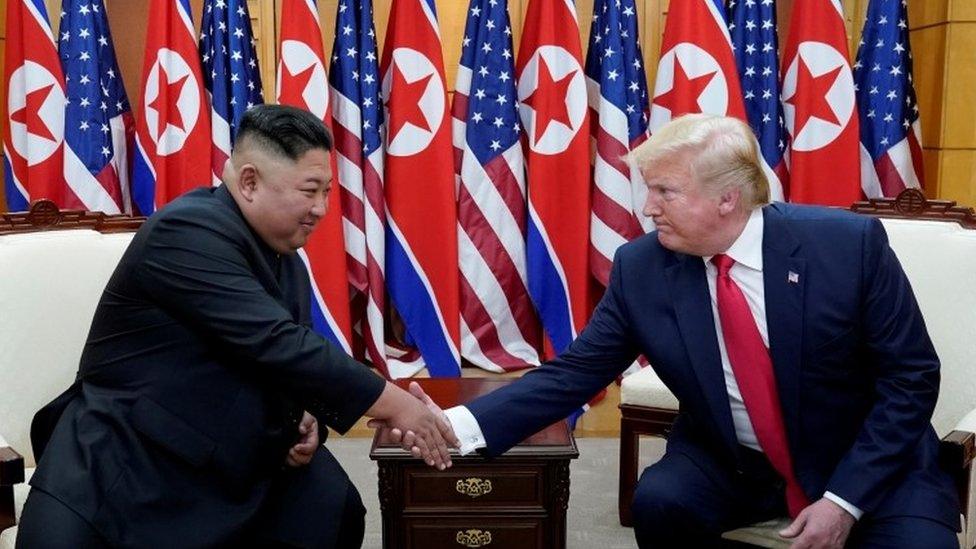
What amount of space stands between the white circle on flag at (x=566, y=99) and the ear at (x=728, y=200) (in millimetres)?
2253

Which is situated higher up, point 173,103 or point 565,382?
point 173,103

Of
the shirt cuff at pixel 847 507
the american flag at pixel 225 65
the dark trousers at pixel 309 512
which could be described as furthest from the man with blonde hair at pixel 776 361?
the american flag at pixel 225 65

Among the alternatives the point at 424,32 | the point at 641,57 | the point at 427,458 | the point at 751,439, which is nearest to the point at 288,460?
the point at 427,458

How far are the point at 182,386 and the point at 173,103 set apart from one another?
2.56 m

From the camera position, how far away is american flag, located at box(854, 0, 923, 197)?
4492 mm

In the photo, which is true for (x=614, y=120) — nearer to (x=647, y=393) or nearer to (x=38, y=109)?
(x=647, y=393)

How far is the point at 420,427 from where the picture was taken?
258 centimetres

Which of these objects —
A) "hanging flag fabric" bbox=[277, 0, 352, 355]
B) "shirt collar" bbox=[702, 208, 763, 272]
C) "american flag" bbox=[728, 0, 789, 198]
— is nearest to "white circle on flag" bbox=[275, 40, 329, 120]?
"hanging flag fabric" bbox=[277, 0, 352, 355]

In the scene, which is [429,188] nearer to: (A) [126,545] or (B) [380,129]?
(B) [380,129]

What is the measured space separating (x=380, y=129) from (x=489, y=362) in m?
1.21

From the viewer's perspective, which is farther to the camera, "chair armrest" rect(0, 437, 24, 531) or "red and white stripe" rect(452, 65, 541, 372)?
"red and white stripe" rect(452, 65, 541, 372)

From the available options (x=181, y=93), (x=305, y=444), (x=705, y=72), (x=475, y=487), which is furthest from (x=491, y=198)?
(x=305, y=444)

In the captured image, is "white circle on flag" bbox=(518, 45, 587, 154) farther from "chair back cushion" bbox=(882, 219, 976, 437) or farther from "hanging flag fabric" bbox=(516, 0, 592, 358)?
"chair back cushion" bbox=(882, 219, 976, 437)

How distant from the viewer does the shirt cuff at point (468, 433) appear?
259 cm
